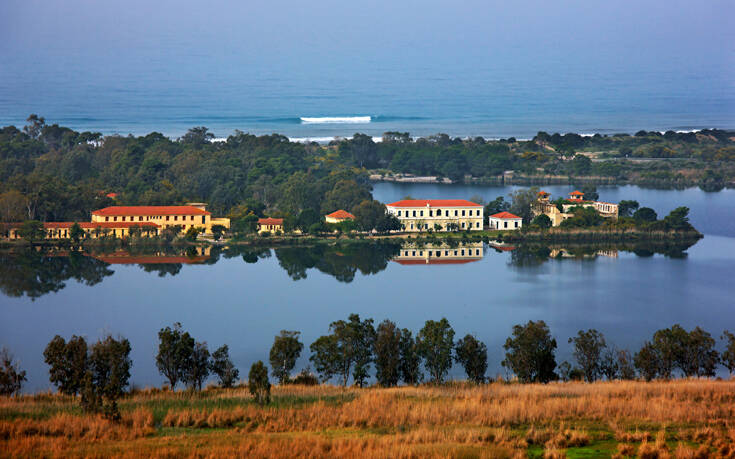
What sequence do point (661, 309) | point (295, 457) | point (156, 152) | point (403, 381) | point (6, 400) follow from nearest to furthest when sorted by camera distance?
point (295, 457), point (6, 400), point (403, 381), point (661, 309), point (156, 152)

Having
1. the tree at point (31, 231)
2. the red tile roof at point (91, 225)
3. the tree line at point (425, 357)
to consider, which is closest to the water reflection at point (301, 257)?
the tree at point (31, 231)

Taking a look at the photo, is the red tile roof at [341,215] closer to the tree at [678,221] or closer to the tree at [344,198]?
the tree at [344,198]

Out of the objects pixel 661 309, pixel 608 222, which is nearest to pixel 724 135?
pixel 608 222

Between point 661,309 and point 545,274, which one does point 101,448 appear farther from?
point 545,274

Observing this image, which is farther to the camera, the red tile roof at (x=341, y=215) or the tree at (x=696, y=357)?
the red tile roof at (x=341, y=215)

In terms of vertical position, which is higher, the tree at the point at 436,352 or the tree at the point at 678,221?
the tree at the point at 678,221

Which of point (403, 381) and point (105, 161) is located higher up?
point (105, 161)

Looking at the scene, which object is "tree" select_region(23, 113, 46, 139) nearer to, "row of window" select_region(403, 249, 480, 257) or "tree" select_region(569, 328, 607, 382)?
"row of window" select_region(403, 249, 480, 257)

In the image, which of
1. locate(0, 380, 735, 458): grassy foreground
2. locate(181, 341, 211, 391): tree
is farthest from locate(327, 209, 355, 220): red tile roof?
locate(0, 380, 735, 458): grassy foreground
